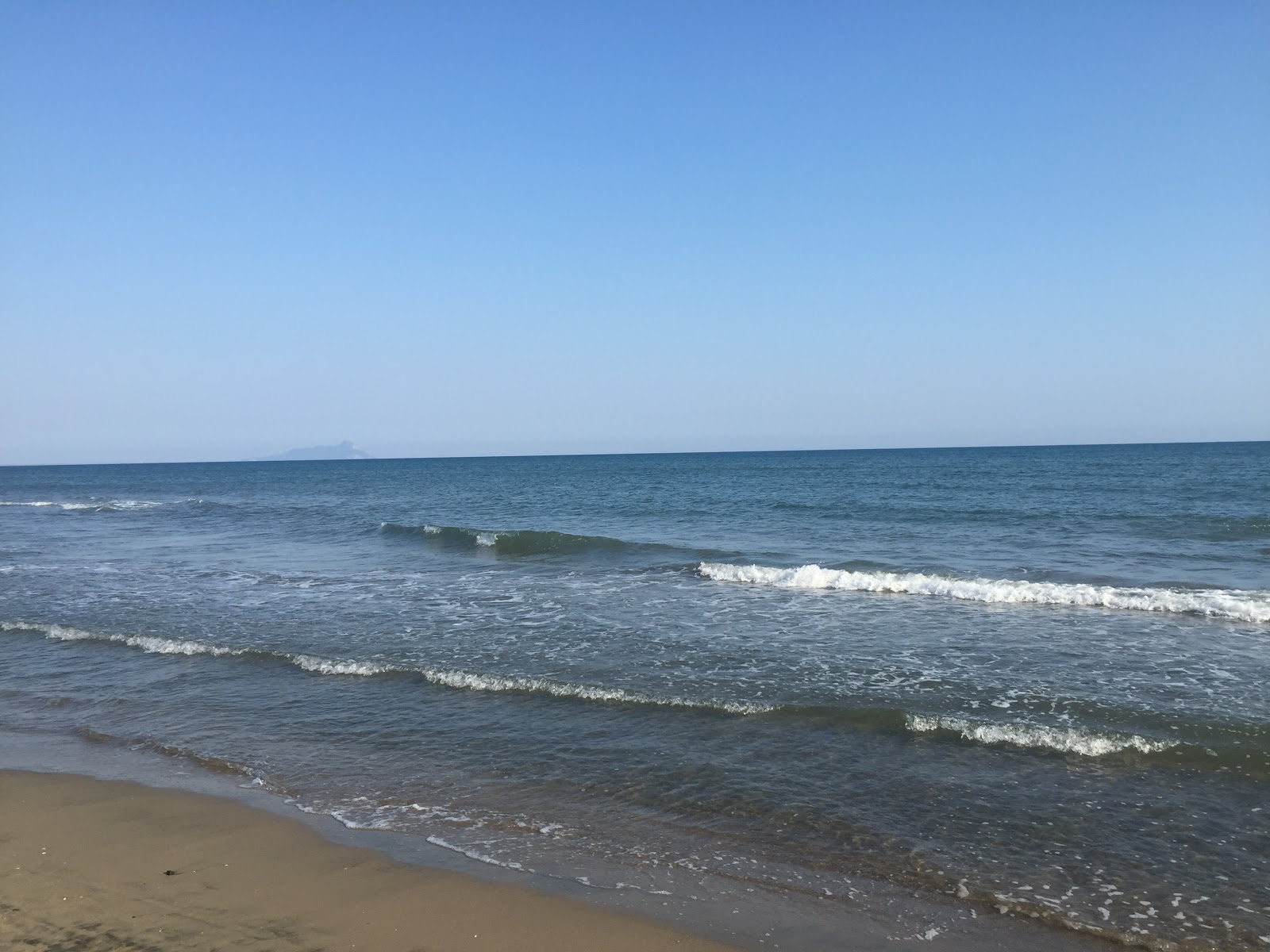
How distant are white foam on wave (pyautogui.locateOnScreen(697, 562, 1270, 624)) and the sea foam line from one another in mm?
9115

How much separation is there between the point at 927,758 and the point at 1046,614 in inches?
337

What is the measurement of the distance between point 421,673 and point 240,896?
19.0 ft

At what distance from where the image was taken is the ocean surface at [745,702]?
659cm

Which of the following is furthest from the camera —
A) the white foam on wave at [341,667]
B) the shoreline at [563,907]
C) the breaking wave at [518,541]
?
the breaking wave at [518,541]

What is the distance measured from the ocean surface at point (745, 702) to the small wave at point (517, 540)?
0.55 m

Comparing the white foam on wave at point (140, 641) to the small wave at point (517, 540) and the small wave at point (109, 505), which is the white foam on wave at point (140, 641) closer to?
the small wave at point (517, 540)

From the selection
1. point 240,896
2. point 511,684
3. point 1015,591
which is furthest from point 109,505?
point 240,896

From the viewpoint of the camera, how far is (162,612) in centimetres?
1670

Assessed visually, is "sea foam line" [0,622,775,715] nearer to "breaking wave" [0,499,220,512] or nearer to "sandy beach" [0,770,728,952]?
"sandy beach" [0,770,728,952]

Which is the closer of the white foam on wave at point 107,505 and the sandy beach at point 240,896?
the sandy beach at point 240,896

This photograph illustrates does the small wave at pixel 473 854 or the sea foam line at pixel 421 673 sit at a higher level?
the sea foam line at pixel 421 673

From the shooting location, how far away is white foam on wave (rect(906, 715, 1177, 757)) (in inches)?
345

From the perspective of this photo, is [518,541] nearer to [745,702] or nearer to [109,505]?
[745,702]

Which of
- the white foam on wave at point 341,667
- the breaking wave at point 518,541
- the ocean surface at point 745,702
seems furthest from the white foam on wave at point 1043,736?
the breaking wave at point 518,541
